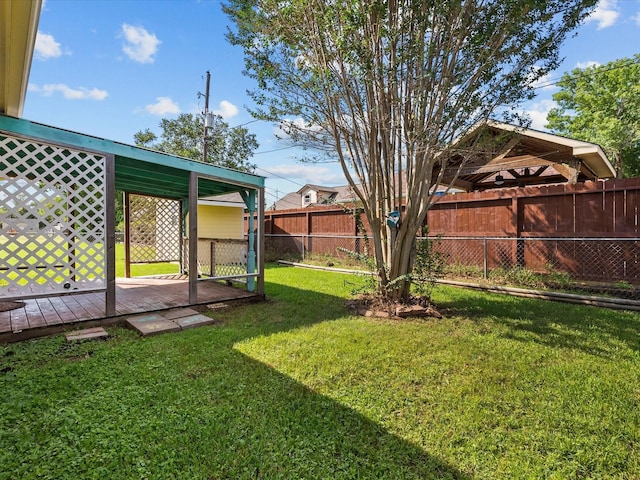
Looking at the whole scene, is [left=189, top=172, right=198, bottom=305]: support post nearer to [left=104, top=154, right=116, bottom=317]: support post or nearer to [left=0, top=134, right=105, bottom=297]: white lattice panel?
[left=104, top=154, right=116, bottom=317]: support post

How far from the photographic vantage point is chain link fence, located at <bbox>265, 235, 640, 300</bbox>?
535 centimetres

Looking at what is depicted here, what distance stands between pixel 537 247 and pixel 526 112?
3093mm

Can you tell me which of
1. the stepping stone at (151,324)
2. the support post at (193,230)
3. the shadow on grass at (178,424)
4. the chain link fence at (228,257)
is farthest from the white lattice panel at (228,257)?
the shadow on grass at (178,424)

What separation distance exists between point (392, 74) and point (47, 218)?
464 cm

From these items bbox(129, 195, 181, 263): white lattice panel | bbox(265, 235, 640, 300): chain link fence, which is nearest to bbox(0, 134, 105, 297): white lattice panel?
bbox(265, 235, 640, 300): chain link fence

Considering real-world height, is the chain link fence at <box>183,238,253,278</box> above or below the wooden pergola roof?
below

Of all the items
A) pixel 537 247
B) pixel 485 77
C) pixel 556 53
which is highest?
pixel 556 53

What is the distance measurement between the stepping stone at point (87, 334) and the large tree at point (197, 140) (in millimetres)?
18942

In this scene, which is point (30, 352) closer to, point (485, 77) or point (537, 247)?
point (485, 77)

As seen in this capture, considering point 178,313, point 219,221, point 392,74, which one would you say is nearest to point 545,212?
point 392,74

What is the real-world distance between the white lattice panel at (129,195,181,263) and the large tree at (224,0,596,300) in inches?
199

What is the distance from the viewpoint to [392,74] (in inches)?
161

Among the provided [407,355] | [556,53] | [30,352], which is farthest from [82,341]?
[556,53]

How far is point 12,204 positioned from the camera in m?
3.45
